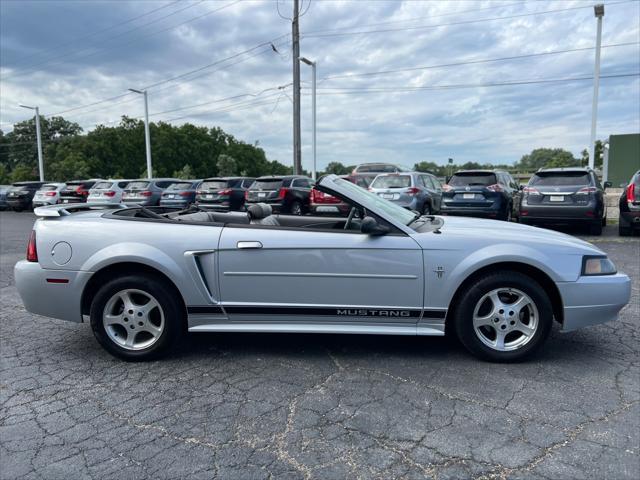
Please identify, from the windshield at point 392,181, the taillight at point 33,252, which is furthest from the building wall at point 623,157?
the taillight at point 33,252

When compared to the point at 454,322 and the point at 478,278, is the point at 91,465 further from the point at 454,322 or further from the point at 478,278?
the point at 478,278

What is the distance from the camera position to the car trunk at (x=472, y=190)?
1197 cm

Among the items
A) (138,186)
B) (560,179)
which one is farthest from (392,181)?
(138,186)

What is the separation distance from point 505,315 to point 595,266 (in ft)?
2.58

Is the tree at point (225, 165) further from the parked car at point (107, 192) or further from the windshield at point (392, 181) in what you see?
the windshield at point (392, 181)

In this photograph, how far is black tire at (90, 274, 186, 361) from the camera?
3.59 metres

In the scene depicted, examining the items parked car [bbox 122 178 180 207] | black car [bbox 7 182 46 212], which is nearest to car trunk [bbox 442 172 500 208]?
parked car [bbox 122 178 180 207]

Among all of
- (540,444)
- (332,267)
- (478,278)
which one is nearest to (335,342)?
(332,267)

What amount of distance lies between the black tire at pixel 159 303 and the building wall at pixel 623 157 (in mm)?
29448

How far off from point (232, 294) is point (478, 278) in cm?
188

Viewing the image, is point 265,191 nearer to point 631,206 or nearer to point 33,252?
point 631,206

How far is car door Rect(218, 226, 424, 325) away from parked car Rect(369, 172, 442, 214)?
892 cm

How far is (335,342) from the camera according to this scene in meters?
4.04

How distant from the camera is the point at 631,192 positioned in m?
9.70
